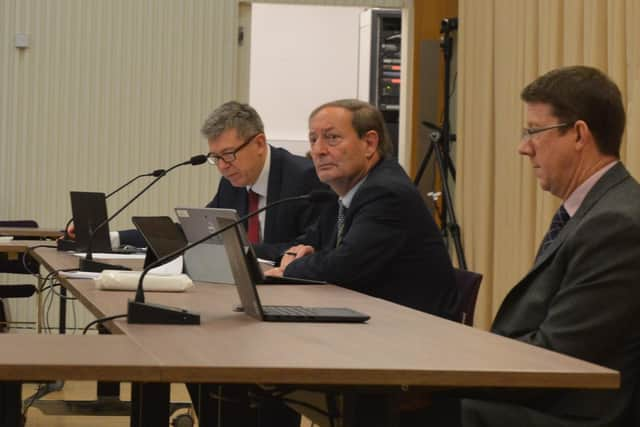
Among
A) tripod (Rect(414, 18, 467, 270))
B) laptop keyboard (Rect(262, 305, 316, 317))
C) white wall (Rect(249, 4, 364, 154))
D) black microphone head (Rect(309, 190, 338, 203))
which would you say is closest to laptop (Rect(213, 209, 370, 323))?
laptop keyboard (Rect(262, 305, 316, 317))

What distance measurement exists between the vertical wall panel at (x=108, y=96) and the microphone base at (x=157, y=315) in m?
4.78

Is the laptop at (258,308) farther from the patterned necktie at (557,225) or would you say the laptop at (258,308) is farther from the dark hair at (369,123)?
the dark hair at (369,123)

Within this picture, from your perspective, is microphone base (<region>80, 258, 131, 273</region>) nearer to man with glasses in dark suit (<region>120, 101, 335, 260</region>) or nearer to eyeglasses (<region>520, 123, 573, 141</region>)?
man with glasses in dark suit (<region>120, 101, 335, 260</region>)

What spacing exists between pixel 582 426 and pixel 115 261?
6.94ft

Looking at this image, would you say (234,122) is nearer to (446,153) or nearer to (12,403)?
(446,153)

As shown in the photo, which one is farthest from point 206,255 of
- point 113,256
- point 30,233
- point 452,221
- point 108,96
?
point 108,96

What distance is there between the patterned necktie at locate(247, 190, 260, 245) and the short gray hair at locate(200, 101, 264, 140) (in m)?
A: 0.26

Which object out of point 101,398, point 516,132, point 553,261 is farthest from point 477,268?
point 553,261

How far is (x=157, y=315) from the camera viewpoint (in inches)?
75.4

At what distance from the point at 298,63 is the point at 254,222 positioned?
443 cm

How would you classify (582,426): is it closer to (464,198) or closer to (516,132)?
(516,132)

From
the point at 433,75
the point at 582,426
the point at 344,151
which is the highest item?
the point at 433,75

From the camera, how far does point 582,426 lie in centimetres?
184

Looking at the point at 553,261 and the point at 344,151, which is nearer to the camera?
the point at 553,261
